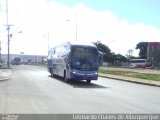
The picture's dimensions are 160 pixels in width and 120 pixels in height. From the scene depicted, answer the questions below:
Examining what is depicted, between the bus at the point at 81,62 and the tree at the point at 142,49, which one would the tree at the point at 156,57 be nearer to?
the tree at the point at 142,49

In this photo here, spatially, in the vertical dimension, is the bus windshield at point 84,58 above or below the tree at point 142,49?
below

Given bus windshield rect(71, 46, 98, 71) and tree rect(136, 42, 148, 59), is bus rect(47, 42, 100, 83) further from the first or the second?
tree rect(136, 42, 148, 59)

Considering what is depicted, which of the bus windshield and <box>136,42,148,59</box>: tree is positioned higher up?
<box>136,42,148,59</box>: tree

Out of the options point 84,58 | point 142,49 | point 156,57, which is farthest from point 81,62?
point 142,49

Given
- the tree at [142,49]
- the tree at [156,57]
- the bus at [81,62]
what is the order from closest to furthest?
the bus at [81,62]
the tree at [156,57]
the tree at [142,49]

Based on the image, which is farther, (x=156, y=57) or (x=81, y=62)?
(x=156, y=57)

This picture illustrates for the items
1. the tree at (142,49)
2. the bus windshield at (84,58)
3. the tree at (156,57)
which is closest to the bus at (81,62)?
the bus windshield at (84,58)

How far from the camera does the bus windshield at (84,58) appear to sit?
105 feet

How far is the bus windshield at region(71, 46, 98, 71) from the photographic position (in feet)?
105

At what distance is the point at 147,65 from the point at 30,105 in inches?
4020

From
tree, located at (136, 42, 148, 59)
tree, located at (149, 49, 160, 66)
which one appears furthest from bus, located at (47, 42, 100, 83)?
tree, located at (136, 42, 148, 59)

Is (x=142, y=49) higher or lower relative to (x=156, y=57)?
higher

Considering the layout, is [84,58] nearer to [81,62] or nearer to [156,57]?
[81,62]

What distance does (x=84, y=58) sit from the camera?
105 feet
